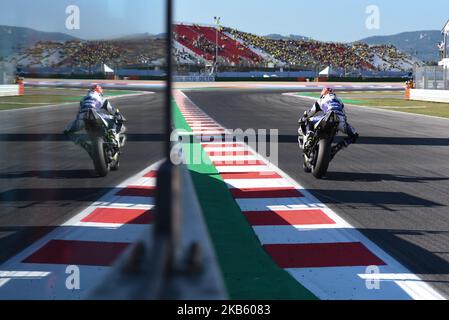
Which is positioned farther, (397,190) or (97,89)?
(397,190)

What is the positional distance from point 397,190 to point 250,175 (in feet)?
6.84

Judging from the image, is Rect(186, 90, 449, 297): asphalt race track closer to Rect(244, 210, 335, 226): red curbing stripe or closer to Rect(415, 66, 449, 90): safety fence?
Rect(244, 210, 335, 226): red curbing stripe

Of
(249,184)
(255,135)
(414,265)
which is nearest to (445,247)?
(414,265)

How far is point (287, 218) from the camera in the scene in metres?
5.36

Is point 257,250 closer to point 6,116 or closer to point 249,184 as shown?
point 6,116

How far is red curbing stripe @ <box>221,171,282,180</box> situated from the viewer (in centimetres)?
775

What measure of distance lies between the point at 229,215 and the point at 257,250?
1.23 m

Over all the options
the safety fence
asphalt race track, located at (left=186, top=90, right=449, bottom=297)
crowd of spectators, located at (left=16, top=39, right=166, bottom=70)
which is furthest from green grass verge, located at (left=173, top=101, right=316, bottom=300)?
the safety fence

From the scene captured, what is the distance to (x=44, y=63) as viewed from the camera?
63.8 inches

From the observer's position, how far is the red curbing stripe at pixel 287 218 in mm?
5160

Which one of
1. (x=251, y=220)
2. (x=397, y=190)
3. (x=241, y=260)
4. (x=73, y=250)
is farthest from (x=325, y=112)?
(x=73, y=250)

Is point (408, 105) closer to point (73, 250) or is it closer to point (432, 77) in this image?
point (432, 77)

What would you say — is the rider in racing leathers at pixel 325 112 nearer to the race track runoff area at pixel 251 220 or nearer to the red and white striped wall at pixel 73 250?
the race track runoff area at pixel 251 220

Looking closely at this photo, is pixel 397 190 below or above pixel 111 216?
below
